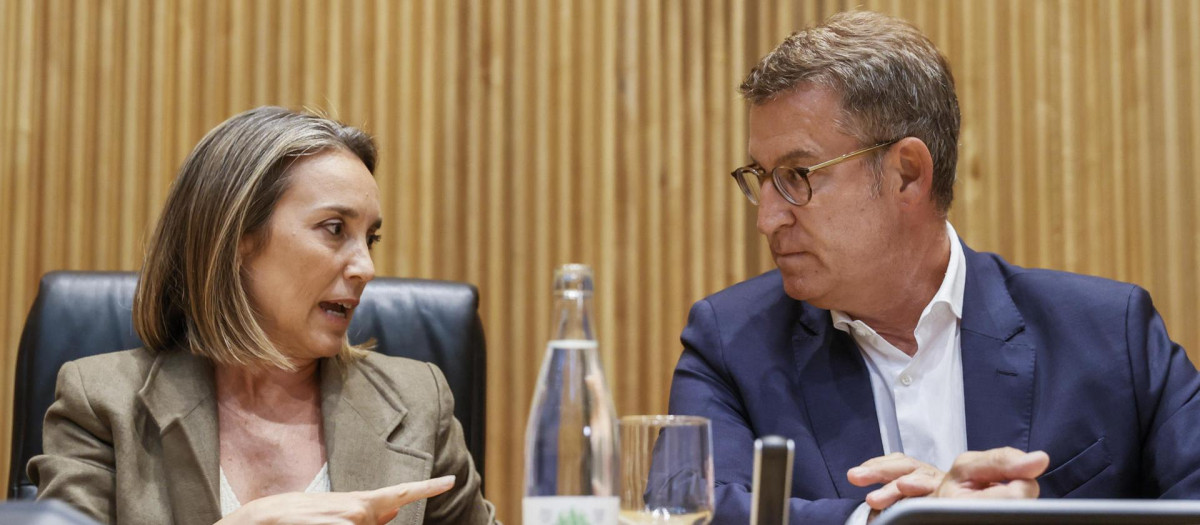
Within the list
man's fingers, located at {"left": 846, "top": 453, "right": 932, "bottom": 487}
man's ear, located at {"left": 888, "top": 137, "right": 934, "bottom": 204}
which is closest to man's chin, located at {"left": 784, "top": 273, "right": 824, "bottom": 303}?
man's ear, located at {"left": 888, "top": 137, "right": 934, "bottom": 204}

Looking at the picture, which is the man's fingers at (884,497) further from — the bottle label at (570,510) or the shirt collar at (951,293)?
the shirt collar at (951,293)

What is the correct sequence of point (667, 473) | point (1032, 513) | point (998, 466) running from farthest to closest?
point (998, 466) → point (667, 473) → point (1032, 513)

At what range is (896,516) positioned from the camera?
27.9 inches

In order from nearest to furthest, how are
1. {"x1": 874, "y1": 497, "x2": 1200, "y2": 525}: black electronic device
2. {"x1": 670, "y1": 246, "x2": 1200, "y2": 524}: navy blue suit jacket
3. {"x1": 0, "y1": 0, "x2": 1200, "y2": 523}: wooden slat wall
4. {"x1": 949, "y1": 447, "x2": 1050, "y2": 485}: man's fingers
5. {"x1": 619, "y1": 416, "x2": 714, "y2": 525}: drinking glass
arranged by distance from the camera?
{"x1": 874, "y1": 497, "x2": 1200, "y2": 525}: black electronic device < {"x1": 619, "y1": 416, "x2": 714, "y2": 525}: drinking glass < {"x1": 949, "y1": 447, "x2": 1050, "y2": 485}: man's fingers < {"x1": 670, "y1": 246, "x2": 1200, "y2": 524}: navy blue suit jacket < {"x1": 0, "y1": 0, "x2": 1200, "y2": 523}: wooden slat wall

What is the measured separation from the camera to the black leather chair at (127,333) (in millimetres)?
1821

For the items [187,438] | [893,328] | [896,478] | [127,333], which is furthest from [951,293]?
[127,333]

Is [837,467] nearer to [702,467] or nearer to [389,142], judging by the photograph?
[702,467]

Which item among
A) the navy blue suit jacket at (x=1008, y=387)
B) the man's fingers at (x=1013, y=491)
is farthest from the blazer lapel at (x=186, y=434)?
the man's fingers at (x=1013, y=491)

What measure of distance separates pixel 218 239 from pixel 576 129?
110cm

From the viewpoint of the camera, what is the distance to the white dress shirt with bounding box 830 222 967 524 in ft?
5.70

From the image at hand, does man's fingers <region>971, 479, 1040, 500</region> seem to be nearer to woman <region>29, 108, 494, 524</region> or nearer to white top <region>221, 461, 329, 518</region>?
woman <region>29, 108, 494, 524</region>

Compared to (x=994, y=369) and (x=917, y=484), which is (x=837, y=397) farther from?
(x=917, y=484)

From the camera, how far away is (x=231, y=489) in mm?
1616

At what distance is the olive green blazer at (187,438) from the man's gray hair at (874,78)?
80 centimetres
